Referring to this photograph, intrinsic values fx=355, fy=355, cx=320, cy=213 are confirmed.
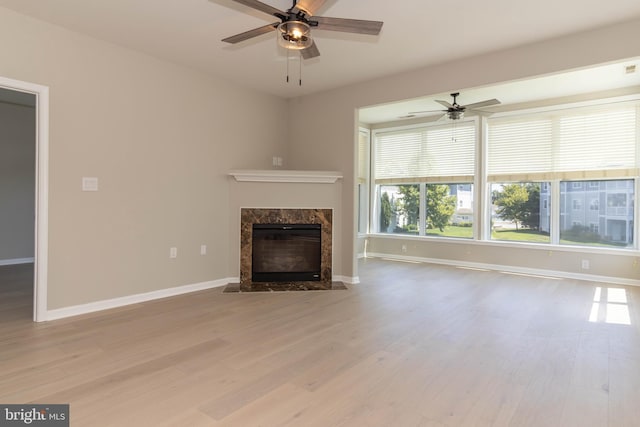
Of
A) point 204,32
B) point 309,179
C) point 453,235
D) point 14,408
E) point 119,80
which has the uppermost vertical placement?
point 204,32

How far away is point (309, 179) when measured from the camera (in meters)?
5.05

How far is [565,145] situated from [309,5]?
17.0ft

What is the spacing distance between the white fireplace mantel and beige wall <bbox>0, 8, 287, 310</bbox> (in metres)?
0.27

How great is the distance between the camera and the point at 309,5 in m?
2.44

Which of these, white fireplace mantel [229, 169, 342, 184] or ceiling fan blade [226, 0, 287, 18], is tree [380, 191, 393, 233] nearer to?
white fireplace mantel [229, 169, 342, 184]

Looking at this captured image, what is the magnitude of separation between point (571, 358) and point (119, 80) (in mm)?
4935

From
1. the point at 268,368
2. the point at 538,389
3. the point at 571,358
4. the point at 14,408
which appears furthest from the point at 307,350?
the point at 571,358

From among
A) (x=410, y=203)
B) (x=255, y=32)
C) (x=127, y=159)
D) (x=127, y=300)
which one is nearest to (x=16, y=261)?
(x=127, y=300)

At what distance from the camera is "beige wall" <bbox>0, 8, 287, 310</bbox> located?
3.44 m

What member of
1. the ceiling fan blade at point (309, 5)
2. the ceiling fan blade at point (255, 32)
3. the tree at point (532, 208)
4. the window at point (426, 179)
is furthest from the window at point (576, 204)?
the ceiling fan blade at point (255, 32)

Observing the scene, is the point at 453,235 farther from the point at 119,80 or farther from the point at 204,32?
the point at 119,80

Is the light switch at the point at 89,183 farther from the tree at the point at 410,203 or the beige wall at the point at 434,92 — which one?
the tree at the point at 410,203

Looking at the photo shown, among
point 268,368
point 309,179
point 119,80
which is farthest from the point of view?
point 309,179

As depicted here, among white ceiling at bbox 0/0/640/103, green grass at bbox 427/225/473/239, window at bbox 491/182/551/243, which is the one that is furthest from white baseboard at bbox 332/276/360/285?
window at bbox 491/182/551/243
